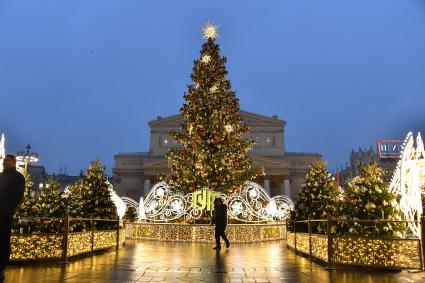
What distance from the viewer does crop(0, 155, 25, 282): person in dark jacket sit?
559 cm

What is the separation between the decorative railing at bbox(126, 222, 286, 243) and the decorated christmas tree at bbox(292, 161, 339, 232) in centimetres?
456

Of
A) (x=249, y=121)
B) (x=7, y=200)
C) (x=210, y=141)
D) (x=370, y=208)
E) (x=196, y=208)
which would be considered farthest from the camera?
(x=249, y=121)

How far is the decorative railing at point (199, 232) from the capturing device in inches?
655

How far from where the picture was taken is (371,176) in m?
8.75

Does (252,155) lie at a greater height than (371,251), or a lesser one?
greater

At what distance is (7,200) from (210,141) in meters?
13.1

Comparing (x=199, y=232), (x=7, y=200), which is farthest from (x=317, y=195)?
(x=7, y=200)

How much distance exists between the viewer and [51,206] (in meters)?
9.72

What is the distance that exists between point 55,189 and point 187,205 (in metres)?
8.85

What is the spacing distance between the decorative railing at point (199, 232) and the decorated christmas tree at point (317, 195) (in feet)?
15.0

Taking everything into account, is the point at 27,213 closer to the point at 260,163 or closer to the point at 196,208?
the point at 196,208

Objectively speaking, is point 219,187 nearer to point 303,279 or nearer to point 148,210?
point 148,210

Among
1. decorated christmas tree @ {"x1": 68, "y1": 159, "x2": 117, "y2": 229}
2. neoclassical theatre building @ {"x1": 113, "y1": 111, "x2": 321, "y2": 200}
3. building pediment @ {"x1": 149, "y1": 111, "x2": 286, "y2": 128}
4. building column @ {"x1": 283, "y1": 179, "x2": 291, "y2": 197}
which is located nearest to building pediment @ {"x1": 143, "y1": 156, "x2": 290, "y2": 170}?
neoclassical theatre building @ {"x1": 113, "y1": 111, "x2": 321, "y2": 200}

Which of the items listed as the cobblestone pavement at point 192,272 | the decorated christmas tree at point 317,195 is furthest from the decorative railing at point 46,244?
the decorated christmas tree at point 317,195
